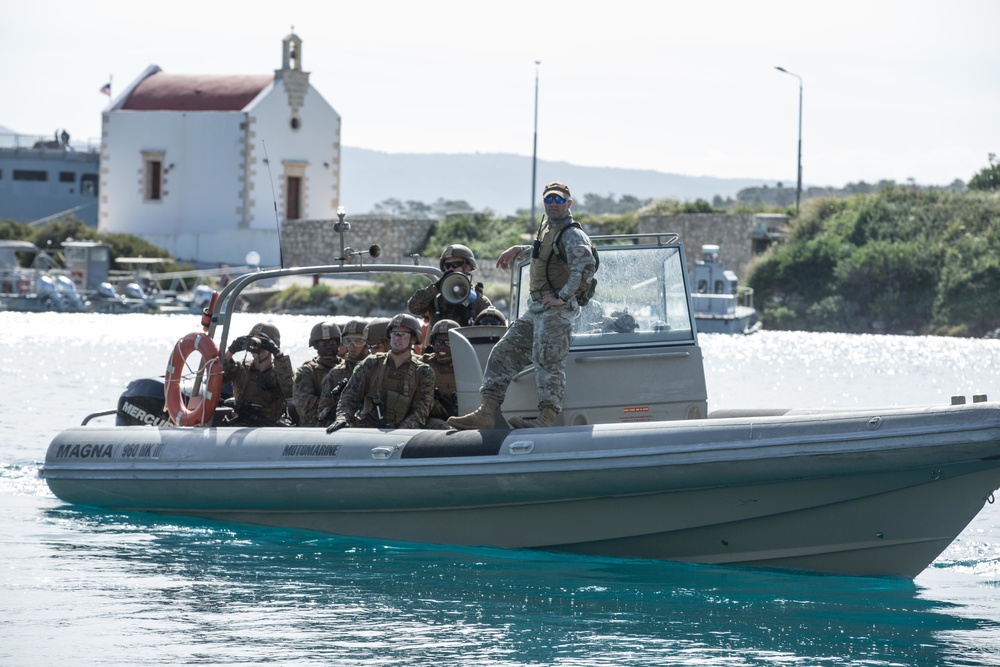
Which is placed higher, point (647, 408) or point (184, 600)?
point (647, 408)

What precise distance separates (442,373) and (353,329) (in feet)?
2.70

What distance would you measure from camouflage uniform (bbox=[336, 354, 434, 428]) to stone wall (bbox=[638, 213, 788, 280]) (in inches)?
1682

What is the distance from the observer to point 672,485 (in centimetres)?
909

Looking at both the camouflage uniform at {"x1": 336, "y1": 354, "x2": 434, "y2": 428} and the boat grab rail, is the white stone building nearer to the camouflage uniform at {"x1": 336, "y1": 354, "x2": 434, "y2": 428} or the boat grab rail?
the camouflage uniform at {"x1": 336, "y1": 354, "x2": 434, "y2": 428}

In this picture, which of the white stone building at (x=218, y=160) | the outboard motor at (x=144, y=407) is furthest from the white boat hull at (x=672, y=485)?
the white stone building at (x=218, y=160)

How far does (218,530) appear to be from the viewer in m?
10.9

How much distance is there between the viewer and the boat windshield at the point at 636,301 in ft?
31.9

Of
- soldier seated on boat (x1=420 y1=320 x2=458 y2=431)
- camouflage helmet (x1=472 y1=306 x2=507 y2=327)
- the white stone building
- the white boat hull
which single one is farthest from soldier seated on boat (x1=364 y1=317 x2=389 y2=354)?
the white stone building

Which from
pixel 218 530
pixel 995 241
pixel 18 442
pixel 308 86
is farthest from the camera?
pixel 308 86

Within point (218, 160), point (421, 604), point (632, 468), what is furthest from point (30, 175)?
point (632, 468)

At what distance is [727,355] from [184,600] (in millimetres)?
29424

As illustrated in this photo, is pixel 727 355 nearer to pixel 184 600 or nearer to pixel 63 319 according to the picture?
pixel 63 319

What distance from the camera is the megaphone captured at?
10789mm

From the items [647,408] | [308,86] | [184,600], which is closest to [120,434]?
[184,600]
